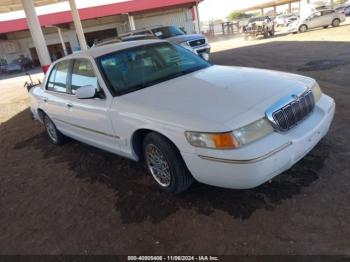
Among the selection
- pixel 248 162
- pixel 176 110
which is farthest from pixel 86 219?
pixel 248 162

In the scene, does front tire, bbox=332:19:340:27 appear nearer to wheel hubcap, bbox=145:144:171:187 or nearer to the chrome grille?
the chrome grille

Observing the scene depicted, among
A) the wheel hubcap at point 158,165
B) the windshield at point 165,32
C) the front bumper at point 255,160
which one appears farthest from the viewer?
the windshield at point 165,32

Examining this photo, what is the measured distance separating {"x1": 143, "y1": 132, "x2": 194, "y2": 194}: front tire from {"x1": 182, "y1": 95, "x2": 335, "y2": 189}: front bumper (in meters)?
0.18

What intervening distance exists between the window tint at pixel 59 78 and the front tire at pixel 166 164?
207 centimetres

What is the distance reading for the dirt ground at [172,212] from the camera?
301 cm

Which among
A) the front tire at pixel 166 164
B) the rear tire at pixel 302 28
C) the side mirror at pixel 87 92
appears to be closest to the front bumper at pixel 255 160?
the front tire at pixel 166 164

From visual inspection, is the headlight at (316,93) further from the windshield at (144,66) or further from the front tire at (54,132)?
the front tire at (54,132)

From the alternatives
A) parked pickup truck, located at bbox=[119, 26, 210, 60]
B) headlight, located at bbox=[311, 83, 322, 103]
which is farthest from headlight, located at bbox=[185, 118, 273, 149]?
parked pickup truck, located at bbox=[119, 26, 210, 60]

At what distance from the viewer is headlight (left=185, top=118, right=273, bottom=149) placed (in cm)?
301

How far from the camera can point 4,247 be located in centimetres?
355

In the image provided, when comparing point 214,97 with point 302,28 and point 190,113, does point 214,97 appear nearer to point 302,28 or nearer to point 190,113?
point 190,113

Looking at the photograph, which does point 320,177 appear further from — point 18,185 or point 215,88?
point 18,185

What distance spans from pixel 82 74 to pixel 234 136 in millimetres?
2593

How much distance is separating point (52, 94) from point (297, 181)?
13.2 ft
